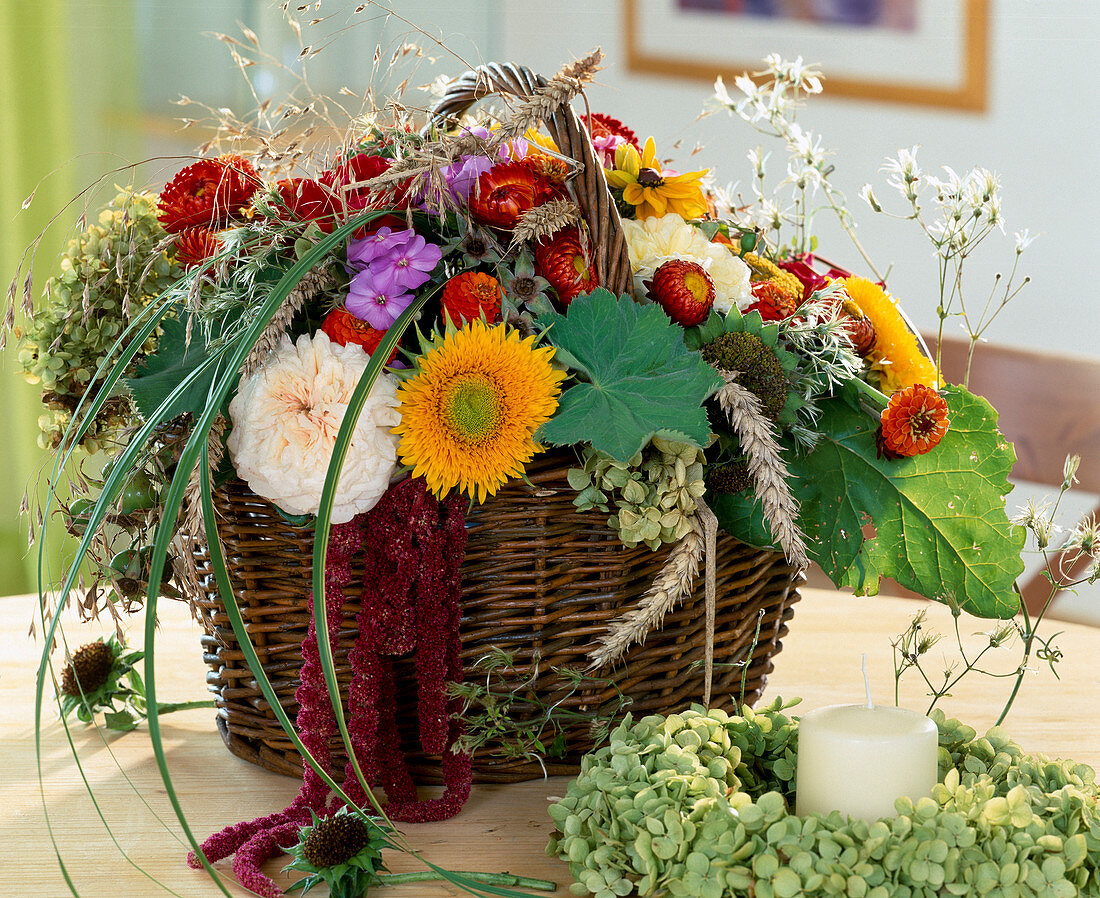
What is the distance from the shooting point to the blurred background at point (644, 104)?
1819 millimetres

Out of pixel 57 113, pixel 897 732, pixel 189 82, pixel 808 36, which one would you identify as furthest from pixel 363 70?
pixel 897 732

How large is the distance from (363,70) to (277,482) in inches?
65.0

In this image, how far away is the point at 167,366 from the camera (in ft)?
2.06

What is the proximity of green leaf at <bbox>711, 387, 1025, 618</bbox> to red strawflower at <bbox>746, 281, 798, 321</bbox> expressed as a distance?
8 centimetres

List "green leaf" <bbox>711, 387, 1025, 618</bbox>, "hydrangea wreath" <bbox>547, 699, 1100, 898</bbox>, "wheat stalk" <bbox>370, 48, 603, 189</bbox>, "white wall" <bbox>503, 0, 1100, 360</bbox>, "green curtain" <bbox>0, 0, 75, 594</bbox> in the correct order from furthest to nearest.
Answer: "white wall" <bbox>503, 0, 1100, 360</bbox> < "green curtain" <bbox>0, 0, 75, 594</bbox> < "green leaf" <bbox>711, 387, 1025, 618</bbox> < "wheat stalk" <bbox>370, 48, 603, 189</bbox> < "hydrangea wreath" <bbox>547, 699, 1100, 898</bbox>

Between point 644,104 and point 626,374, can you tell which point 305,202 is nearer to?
point 626,374

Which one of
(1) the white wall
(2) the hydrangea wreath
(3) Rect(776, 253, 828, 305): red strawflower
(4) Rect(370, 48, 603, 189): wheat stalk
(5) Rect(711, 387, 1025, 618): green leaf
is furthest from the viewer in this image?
(1) the white wall

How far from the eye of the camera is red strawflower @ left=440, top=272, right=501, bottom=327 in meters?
0.58

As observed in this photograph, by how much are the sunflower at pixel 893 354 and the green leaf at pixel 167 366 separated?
0.44 metres

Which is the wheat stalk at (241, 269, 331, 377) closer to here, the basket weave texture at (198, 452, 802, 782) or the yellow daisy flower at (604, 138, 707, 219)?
the basket weave texture at (198, 452, 802, 782)

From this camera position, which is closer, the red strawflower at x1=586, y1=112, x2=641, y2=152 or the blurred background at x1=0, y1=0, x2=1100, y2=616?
the red strawflower at x1=586, y1=112, x2=641, y2=152

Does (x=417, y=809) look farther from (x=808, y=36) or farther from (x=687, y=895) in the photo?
(x=808, y=36)

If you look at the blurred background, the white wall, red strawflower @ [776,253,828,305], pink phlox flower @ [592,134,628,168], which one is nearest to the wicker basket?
pink phlox flower @ [592,134,628,168]

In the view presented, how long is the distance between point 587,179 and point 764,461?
0.19 metres
